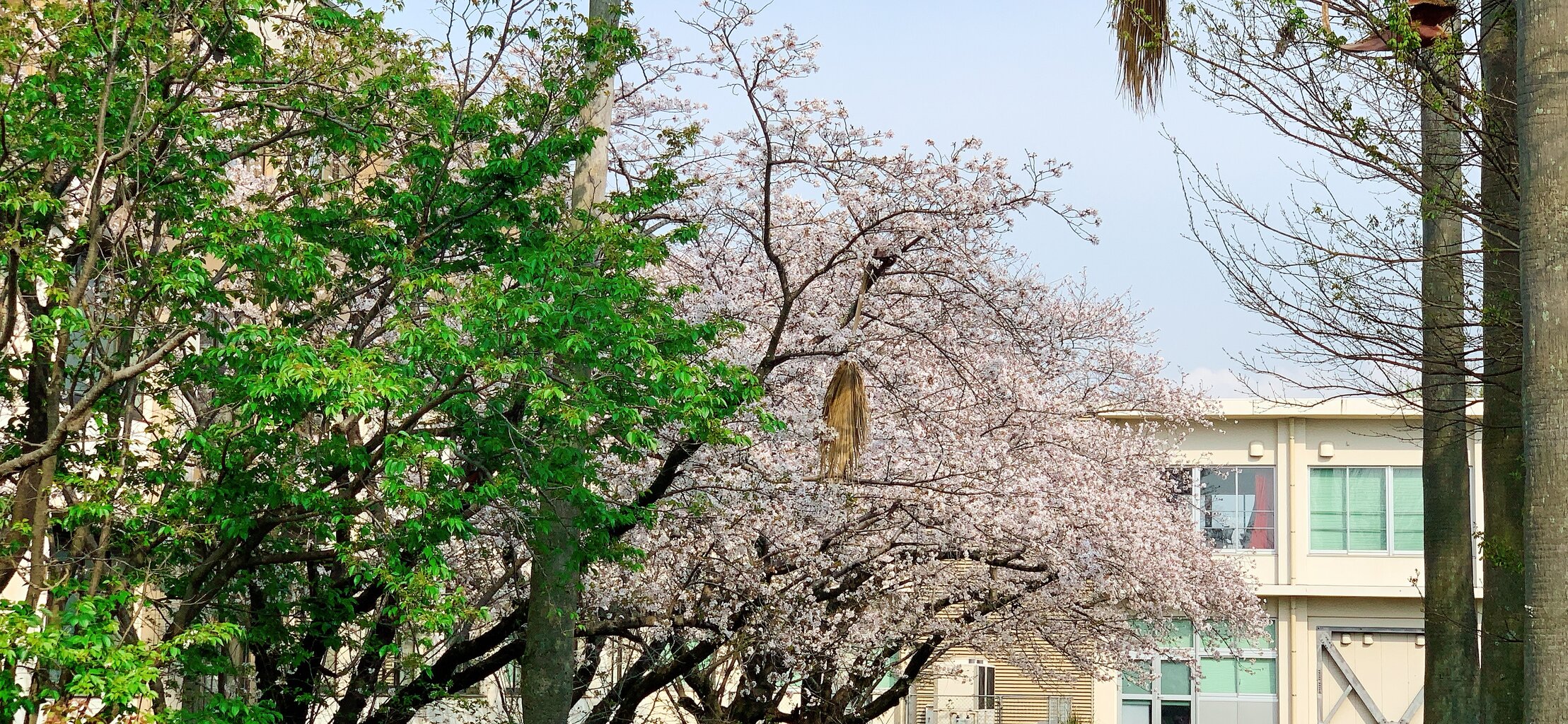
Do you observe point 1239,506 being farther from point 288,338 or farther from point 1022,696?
point 288,338

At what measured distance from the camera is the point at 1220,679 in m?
30.0

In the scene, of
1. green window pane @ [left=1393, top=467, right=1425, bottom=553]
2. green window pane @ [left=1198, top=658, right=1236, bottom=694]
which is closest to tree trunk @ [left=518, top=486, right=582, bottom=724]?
green window pane @ [left=1198, top=658, right=1236, bottom=694]

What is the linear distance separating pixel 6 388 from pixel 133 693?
Result: 2.81 metres

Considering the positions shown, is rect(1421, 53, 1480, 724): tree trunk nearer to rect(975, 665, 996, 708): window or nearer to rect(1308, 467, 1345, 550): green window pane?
rect(975, 665, 996, 708): window

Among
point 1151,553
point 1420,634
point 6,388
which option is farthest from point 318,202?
point 1420,634

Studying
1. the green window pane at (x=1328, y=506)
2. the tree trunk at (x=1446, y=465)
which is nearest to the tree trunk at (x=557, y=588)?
the tree trunk at (x=1446, y=465)

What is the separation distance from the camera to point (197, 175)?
29.5ft

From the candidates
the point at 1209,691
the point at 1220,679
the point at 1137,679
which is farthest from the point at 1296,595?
the point at 1137,679

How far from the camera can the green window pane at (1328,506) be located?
99.0 ft

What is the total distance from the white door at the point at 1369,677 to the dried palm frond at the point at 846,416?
69.4 ft

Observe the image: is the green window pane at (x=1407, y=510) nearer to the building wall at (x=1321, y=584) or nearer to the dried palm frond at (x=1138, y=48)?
the building wall at (x=1321, y=584)

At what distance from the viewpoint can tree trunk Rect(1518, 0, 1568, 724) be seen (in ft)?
18.7

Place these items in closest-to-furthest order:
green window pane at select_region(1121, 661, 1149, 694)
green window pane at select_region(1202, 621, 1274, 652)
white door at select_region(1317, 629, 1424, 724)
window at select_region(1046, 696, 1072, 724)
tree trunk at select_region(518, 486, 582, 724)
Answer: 1. tree trunk at select_region(518, 486, 582, 724)
2. green window pane at select_region(1121, 661, 1149, 694)
3. green window pane at select_region(1202, 621, 1274, 652)
4. white door at select_region(1317, 629, 1424, 724)
5. window at select_region(1046, 696, 1072, 724)

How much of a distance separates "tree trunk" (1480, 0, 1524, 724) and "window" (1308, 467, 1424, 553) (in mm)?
23325
